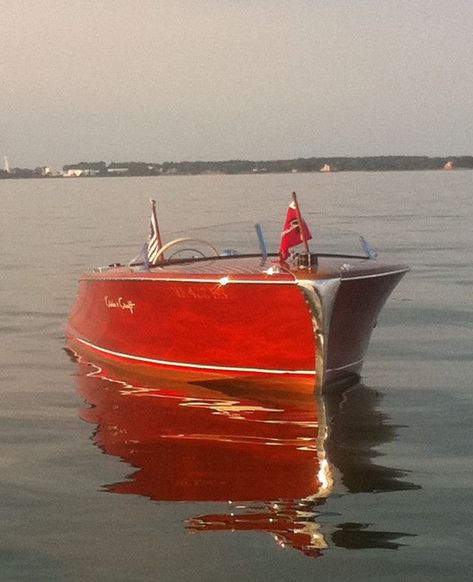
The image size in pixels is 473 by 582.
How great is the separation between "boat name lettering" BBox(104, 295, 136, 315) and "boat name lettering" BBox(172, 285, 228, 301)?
0.81 m

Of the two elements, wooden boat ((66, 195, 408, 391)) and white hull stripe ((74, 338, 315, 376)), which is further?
white hull stripe ((74, 338, 315, 376))

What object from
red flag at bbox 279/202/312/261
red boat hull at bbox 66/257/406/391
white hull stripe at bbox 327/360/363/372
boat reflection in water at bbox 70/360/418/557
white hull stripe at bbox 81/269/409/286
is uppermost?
red flag at bbox 279/202/312/261

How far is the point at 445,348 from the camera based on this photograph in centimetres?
1346

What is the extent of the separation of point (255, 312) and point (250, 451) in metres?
2.03

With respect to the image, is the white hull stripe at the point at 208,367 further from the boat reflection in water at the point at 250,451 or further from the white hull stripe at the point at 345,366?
the white hull stripe at the point at 345,366

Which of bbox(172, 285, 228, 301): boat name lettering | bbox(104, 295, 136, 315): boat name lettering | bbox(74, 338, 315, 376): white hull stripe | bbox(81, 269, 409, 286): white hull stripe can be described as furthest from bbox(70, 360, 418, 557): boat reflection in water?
bbox(81, 269, 409, 286): white hull stripe

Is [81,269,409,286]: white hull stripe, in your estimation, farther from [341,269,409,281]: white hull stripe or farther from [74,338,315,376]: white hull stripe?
[74,338,315,376]: white hull stripe

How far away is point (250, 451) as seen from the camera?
28.1ft

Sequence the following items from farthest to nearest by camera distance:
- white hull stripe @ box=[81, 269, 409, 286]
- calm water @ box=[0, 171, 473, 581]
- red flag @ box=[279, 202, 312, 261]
→ red flag @ box=[279, 202, 312, 261] → white hull stripe @ box=[81, 269, 409, 286] → calm water @ box=[0, 171, 473, 581]

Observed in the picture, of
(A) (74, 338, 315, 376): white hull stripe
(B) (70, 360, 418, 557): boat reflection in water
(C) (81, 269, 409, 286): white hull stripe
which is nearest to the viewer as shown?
(B) (70, 360, 418, 557): boat reflection in water

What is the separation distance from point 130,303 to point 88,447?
2716 millimetres

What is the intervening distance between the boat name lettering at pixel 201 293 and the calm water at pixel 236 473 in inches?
42.1

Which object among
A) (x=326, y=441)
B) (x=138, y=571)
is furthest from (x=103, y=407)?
(x=138, y=571)

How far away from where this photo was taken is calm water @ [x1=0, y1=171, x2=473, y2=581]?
6168 mm
